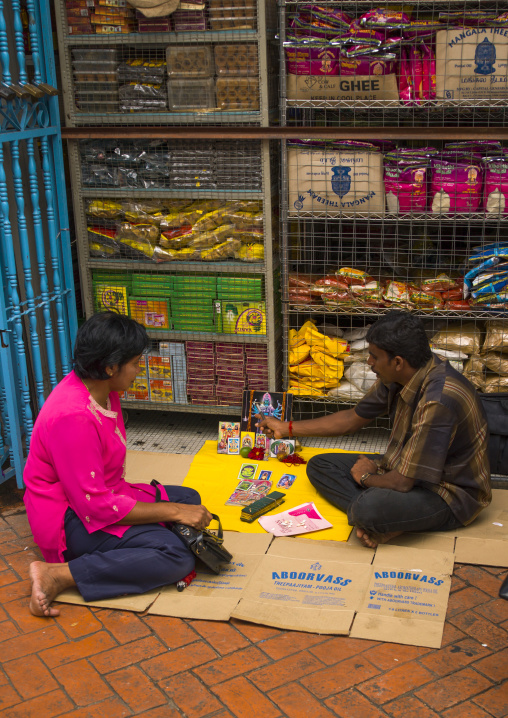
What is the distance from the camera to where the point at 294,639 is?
3.16m

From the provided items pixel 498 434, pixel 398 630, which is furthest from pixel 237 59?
pixel 398 630

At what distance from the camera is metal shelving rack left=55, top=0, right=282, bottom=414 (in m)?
4.63

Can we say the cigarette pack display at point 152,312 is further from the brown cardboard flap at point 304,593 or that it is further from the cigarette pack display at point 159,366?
the brown cardboard flap at point 304,593

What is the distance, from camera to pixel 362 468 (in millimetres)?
4074

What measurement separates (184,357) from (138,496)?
158 cm

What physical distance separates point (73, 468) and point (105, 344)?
0.56 metres

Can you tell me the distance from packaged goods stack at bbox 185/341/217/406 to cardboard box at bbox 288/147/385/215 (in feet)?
3.92

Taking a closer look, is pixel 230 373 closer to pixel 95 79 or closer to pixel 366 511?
pixel 366 511

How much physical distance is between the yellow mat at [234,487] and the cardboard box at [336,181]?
62.8 inches

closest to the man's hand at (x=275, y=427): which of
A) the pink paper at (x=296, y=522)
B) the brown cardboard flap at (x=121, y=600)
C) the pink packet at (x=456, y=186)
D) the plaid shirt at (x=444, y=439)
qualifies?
the pink paper at (x=296, y=522)

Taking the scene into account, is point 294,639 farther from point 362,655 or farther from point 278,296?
point 278,296

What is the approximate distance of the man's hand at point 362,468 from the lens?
159 inches

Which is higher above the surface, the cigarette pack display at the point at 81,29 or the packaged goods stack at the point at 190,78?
the cigarette pack display at the point at 81,29

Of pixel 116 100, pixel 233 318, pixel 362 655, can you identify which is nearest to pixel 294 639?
pixel 362 655
